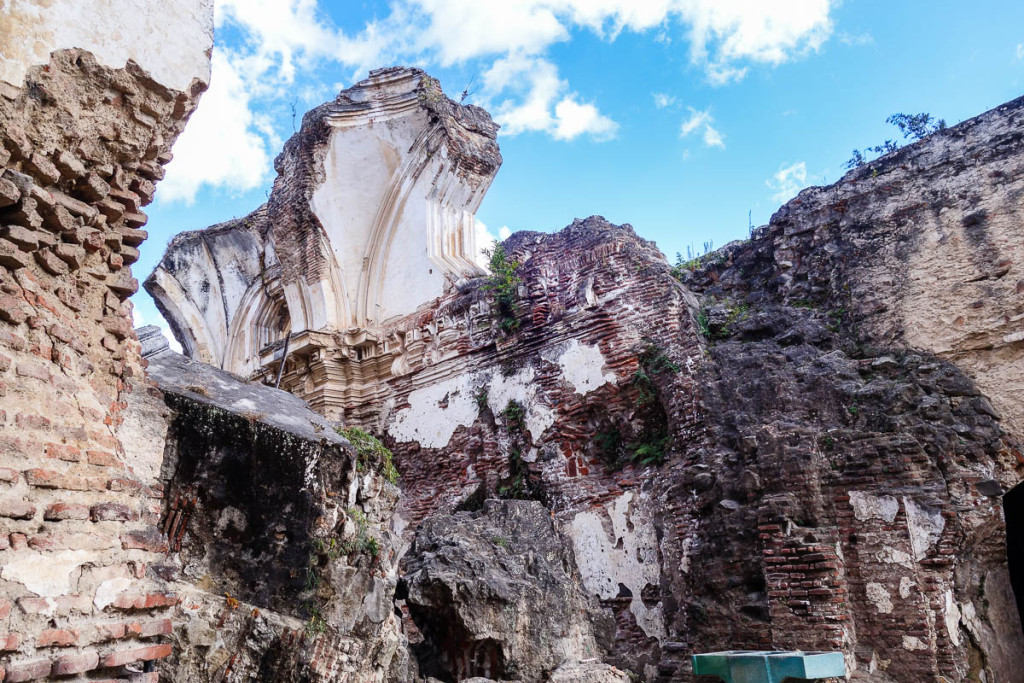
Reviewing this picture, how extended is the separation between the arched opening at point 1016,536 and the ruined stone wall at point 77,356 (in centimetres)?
756

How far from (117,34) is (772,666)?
468cm

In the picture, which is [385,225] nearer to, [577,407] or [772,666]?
[577,407]

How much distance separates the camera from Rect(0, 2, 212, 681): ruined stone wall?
8.47 ft

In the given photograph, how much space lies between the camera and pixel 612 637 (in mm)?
6234

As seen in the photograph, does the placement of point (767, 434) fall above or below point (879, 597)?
above

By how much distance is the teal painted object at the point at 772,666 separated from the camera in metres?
4.37

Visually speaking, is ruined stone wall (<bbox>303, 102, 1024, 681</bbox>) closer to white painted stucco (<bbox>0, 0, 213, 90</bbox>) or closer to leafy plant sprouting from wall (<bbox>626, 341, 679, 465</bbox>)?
leafy plant sprouting from wall (<bbox>626, 341, 679, 465</bbox>)

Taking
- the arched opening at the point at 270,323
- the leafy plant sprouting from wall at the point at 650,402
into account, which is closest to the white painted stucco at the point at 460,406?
the leafy plant sprouting from wall at the point at 650,402

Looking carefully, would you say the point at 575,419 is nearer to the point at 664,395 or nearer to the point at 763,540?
the point at 664,395

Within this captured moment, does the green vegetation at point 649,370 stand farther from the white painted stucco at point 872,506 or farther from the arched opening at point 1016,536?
the arched opening at point 1016,536

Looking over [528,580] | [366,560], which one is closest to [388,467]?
[366,560]

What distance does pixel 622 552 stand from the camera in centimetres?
674

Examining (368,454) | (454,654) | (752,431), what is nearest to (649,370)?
(752,431)

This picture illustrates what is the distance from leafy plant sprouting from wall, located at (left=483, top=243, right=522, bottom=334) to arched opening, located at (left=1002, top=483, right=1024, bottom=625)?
5.21 m
